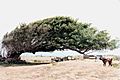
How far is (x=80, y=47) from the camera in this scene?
38.8 metres

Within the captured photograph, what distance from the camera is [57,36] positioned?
1539 inches

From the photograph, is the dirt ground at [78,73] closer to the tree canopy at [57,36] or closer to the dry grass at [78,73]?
the dry grass at [78,73]

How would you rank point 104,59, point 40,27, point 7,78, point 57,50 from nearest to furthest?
point 7,78 < point 104,59 < point 40,27 < point 57,50

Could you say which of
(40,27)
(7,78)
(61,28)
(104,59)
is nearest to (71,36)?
(61,28)

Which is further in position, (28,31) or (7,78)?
(28,31)

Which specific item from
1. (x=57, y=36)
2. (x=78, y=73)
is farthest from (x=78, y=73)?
(x=57, y=36)

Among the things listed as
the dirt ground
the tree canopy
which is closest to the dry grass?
the dirt ground

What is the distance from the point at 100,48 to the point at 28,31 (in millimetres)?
9767

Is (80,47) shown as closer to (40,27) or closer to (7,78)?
(40,27)

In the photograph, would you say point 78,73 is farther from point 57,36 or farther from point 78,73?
point 57,36

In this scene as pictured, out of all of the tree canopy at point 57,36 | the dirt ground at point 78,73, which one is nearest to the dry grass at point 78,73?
the dirt ground at point 78,73

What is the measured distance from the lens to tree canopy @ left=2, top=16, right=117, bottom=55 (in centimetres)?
3872

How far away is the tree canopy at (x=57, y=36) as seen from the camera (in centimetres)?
3872

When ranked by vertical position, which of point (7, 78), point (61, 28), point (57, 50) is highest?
point (61, 28)
